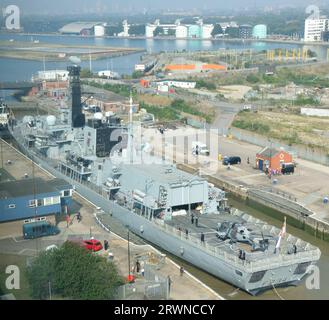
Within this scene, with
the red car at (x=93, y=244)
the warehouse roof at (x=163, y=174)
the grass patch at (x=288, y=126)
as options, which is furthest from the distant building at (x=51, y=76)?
the red car at (x=93, y=244)

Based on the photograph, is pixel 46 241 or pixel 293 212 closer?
pixel 46 241

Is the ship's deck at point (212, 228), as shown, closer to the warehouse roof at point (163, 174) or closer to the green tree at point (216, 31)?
the warehouse roof at point (163, 174)

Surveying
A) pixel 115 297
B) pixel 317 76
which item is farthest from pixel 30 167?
pixel 317 76

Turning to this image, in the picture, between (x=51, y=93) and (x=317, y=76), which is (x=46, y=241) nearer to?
(x=51, y=93)

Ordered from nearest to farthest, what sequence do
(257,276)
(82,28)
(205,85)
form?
(257,276) < (205,85) < (82,28)

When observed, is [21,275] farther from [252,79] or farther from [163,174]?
[252,79]

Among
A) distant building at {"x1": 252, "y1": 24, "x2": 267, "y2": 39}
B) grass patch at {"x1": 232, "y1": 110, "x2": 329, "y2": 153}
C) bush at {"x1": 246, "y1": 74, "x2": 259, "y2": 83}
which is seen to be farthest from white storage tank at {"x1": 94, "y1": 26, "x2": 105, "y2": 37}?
grass patch at {"x1": 232, "y1": 110, "x2": 329, "y2": 153}

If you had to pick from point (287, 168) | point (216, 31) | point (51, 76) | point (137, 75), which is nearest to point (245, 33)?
point (216, 31)
